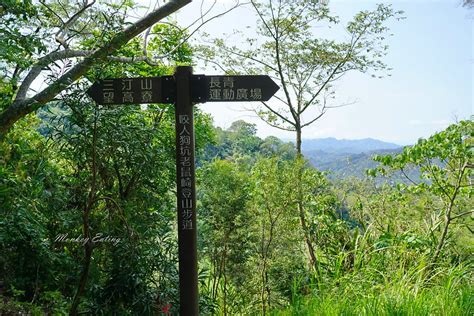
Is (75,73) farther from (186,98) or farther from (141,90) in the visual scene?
(186,98)

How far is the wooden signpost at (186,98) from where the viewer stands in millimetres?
2686

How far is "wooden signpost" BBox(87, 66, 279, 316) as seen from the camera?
8.81 ft

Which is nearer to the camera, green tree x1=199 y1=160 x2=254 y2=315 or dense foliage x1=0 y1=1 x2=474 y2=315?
dense foliage x1=0 y1=1 x2=474 y2=315

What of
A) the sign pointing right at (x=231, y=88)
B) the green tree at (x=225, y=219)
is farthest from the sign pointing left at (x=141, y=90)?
the green tree at (x=225, y=219)

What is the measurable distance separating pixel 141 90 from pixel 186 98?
0.29m

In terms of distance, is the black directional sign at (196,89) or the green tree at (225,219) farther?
the green tree at (225,219)

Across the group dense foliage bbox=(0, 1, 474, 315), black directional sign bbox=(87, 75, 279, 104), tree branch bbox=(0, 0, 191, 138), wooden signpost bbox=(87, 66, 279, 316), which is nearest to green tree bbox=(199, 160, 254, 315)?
dense foliage bbox=(0, 1, 474, 315)

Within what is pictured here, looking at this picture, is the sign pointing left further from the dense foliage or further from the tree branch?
the tree branch

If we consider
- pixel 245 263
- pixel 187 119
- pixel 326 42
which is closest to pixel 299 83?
pixel 326 42

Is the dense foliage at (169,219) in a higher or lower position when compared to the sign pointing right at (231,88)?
lower

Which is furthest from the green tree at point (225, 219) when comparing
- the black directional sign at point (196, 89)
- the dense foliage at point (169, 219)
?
the black directional sign at point (196, 89)

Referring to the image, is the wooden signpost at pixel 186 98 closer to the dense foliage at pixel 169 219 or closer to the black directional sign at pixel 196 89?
the black directional sign at pixel 196 89

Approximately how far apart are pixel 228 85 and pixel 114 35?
77 cm

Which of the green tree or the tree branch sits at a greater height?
the tree branch
